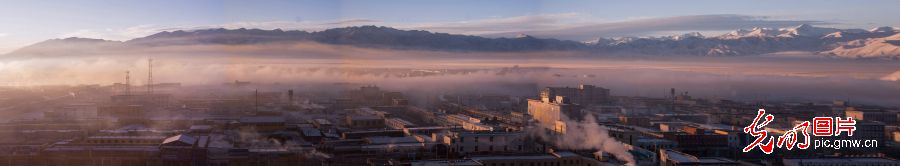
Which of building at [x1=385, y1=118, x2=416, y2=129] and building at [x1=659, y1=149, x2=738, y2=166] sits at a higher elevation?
building at [x1=659, y1=149, x2=738, y2=166]

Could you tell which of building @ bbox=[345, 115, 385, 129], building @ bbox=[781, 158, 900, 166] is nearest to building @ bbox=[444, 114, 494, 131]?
building @ bbox=[345, 115, 385, 129]

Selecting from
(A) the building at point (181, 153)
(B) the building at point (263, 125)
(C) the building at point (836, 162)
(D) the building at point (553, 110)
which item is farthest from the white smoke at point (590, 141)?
(A) the building at point (181, 153)

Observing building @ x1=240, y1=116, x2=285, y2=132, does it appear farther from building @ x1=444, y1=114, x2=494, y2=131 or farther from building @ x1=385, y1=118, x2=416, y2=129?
→ building @ x1=444, y1=114, x2=494, y2=131

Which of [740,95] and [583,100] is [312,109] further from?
[740,95]

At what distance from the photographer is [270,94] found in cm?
3934

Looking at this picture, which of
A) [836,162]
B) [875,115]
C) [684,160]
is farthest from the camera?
[875,115]

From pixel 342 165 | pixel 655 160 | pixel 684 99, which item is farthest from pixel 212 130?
pixel 684 99

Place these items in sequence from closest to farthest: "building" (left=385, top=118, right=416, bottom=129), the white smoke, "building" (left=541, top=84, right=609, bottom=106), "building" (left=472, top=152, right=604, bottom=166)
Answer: "building" (left=472, top=152, right=604, bottom=166) → the white smoke → "building" (left=385, top=118, right=416, bottom=129) → "building" (left=541, top=84, right=609, bottom=106)

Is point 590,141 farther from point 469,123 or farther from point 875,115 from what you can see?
point 875,115

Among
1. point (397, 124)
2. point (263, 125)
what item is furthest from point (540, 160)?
point (397, 124)

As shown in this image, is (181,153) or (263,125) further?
(263,125)

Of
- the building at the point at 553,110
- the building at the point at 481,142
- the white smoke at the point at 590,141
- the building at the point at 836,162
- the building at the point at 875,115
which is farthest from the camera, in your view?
the building at the point at 875,115

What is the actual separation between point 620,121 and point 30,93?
946 inches

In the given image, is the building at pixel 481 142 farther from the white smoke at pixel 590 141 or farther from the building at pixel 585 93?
the building at pixel 585 93
